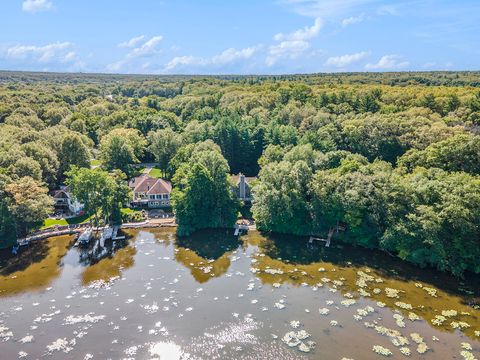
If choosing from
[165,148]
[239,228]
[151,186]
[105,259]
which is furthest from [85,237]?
[165,148]

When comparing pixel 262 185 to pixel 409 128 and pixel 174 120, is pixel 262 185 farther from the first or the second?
pixel 174 120

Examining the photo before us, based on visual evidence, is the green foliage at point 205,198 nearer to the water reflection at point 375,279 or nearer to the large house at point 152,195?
the water reflection at point 375,279

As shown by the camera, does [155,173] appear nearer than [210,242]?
No

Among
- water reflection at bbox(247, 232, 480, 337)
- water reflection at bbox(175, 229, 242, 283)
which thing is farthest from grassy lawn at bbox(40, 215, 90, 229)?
water reflection at bbox(247, 232, 480, 337)

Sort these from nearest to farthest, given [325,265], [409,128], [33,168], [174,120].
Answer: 1. [325,265]
2. [33,168]
3. [409,128]
4. [174,120]

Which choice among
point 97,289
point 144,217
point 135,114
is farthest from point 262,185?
point 135,114

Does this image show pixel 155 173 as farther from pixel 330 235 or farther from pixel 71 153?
pixel 330 235

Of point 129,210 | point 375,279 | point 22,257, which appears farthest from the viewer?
point 129,210

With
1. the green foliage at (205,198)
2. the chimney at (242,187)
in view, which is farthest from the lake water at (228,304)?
the chimney at (242,187)
